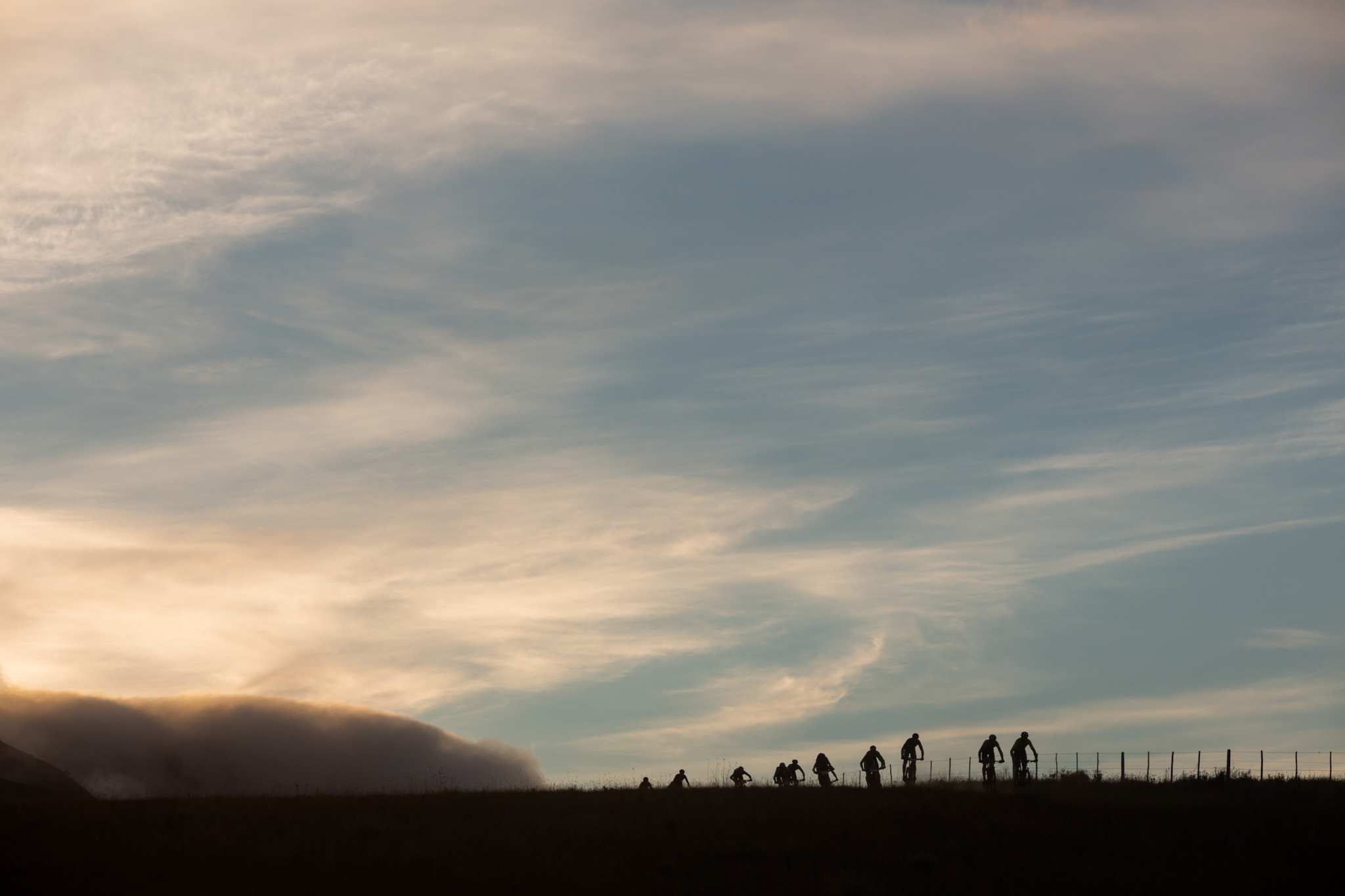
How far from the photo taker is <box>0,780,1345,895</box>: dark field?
93.5ft

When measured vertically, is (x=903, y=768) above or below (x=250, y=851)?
above

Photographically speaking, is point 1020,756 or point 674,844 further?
point 1020,756

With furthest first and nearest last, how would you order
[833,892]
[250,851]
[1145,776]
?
[1145,776] < [250,851] < [833,892]

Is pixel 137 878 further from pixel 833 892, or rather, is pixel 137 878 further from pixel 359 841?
pixel 833 892

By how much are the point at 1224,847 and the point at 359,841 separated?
844 inches

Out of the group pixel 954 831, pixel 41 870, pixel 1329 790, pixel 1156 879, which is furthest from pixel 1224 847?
pixel 41 870

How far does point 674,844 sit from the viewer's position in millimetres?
32000

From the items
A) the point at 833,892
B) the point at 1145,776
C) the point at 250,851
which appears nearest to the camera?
the point at 833,892

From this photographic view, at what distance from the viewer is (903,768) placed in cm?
4497

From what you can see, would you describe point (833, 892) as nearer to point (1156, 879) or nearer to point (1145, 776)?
point (1156, 879)

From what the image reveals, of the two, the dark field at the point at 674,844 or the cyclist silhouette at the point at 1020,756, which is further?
the cyclist silhouette at the point at 1020,756

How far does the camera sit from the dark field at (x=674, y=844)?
93.5 feet

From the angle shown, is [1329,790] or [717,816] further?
[1329,790]

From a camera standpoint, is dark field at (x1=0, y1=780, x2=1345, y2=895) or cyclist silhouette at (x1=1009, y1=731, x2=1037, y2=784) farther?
cyclist silhouette at (x1=1009, y1=731, x2=1037, y2=784)
